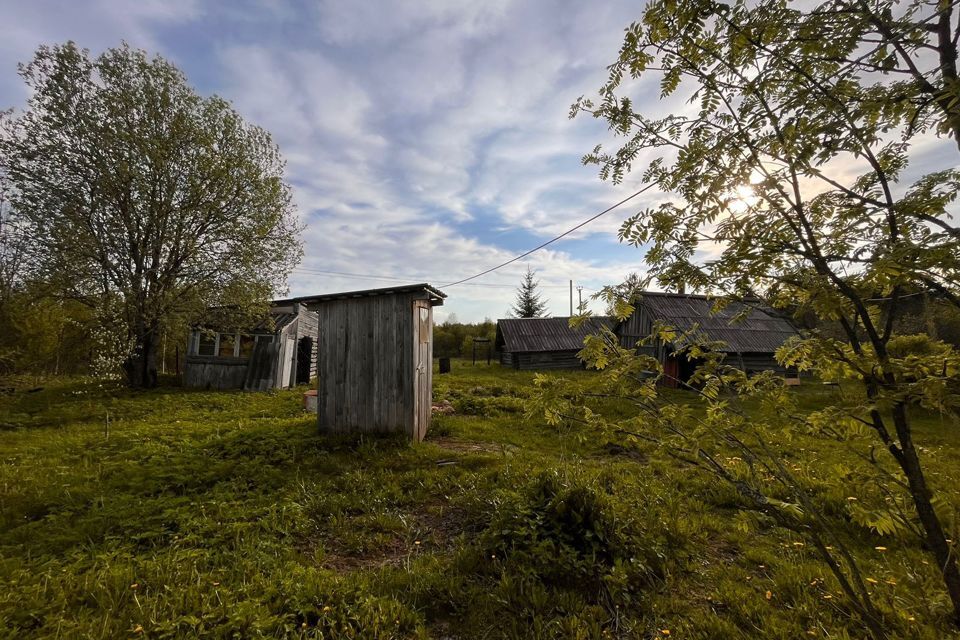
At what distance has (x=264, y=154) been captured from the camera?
14727mm

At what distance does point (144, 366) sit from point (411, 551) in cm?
1558

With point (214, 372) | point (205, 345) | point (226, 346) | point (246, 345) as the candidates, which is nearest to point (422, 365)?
point (246, 345)

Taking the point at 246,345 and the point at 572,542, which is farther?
the point at 246,345

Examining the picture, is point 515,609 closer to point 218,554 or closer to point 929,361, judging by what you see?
point 218,554

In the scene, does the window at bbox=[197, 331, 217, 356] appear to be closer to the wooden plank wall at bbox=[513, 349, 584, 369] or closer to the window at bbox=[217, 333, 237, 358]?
the window at bbox=[217, 333, 237, 358]

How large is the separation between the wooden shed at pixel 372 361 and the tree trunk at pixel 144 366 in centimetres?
974

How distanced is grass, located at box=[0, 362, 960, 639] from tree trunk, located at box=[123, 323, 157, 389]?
747 centimetres

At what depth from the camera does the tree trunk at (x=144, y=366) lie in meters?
14.1

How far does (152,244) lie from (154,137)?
342cm

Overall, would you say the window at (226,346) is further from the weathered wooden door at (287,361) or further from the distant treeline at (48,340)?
the weathered wooden door at (287,361)

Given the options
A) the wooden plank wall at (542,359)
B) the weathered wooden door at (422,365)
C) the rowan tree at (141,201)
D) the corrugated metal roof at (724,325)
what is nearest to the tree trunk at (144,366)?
the rowan tree at (141,201)

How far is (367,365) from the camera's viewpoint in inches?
336

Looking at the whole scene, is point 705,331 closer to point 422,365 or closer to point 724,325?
point 724,325

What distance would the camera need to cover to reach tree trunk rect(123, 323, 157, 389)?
14.1 meters
